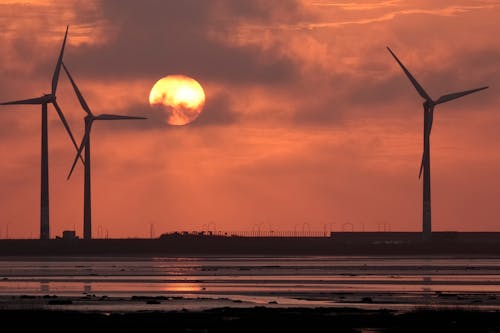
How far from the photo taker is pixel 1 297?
90.6 m

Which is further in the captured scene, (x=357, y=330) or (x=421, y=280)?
(x=421, y=280)

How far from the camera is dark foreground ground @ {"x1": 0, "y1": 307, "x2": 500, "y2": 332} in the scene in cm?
6581

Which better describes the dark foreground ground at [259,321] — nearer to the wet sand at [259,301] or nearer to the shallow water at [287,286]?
the wet sand at [259,301]

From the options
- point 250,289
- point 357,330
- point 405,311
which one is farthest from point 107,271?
point 357,330

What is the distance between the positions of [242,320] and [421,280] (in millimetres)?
48827

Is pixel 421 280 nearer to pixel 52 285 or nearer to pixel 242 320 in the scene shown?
pixel 52 285

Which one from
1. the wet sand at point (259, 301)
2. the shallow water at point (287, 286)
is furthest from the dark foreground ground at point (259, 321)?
the shallow water at point (287, 286)

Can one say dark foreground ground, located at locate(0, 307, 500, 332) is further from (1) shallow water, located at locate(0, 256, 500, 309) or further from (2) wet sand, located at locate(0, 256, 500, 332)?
(1) shallow water, located at locate(0, 256, 500, 309)

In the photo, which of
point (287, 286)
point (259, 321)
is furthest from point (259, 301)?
point (287, 286)

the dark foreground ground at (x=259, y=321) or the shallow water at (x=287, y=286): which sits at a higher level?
the shallow water at (x=287, y=286)

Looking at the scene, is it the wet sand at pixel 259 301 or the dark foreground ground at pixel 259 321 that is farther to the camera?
the wet sand at pixel 259 301

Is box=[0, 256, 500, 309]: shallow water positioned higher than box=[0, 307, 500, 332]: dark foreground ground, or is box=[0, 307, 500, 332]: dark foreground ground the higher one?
box=[0, 256, 500, 309]: shallow water

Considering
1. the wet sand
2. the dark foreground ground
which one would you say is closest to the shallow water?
the wet sand

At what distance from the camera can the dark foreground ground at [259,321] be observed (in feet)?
216
